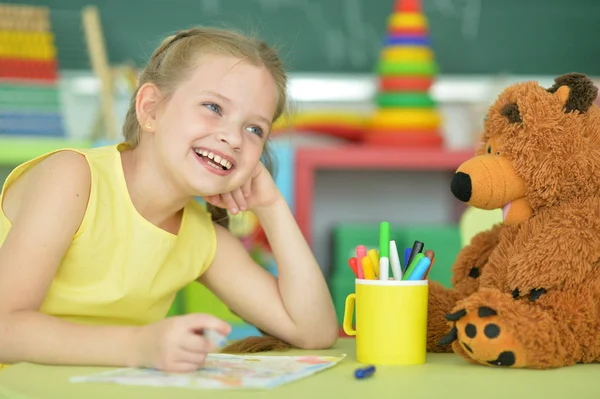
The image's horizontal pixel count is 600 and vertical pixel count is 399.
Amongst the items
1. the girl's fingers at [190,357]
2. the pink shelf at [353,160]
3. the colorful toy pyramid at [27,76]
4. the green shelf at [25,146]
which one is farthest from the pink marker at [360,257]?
the colorful toy pyramid at [27,76]

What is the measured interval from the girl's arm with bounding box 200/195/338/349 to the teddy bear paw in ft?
0.99

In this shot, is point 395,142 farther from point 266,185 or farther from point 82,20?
point 266,185

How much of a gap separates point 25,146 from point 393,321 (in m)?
1.76

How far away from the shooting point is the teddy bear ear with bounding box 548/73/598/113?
0.89 meters

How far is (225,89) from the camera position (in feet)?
3.37

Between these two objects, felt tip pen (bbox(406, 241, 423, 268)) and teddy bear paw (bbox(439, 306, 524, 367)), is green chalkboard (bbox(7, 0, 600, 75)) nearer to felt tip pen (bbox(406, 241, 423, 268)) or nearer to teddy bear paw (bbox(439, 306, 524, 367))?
felt tip pen (bbox(406, 241, 423, 268))

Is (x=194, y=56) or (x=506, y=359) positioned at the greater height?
(x=194, y=56)

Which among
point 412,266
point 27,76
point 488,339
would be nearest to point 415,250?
point 412,266

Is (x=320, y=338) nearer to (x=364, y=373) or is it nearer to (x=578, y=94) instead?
(x=364, y=373)

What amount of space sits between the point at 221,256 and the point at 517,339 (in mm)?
520

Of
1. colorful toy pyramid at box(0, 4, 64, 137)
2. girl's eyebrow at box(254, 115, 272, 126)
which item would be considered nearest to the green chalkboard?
colorful toy pyramid at box(0, 4, 64, 137)

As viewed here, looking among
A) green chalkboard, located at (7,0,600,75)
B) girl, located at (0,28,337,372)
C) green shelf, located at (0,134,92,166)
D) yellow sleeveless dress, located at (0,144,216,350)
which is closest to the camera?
girl, located at (0,28,337,372)

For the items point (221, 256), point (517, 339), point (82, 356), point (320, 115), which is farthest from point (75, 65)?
point (517, 339)

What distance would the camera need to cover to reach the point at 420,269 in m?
0.88
